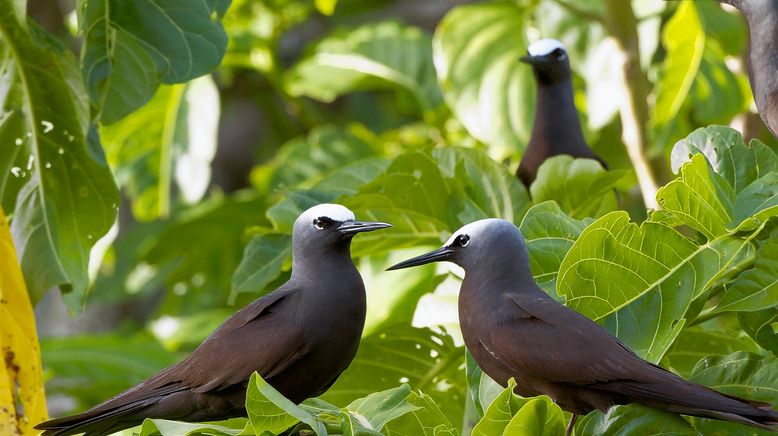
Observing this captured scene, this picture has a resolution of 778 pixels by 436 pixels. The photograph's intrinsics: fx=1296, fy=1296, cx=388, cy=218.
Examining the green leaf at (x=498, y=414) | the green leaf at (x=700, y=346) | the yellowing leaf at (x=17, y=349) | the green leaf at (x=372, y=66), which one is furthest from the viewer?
the green leaf at (x=372, y=66)

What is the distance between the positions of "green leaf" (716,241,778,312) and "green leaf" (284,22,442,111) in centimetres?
296

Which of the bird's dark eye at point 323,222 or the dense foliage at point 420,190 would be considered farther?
the bird's dark eye at point 323,222

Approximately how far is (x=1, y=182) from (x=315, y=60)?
2.38 meters

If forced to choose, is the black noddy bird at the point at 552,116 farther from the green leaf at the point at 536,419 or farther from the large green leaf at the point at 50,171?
the green leaf at the point at 536,419

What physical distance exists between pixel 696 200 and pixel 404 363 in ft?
2.94

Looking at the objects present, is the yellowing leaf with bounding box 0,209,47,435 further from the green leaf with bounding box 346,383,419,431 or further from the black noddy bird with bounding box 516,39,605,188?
the black noddy bird with bounding box 516,39,605,188

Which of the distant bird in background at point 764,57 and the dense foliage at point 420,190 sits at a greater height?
the distant bird in background at point 764,57

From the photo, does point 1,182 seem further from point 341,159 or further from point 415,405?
point 341,159

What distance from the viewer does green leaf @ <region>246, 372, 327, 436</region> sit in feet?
6.15

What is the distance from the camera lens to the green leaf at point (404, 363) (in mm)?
2869

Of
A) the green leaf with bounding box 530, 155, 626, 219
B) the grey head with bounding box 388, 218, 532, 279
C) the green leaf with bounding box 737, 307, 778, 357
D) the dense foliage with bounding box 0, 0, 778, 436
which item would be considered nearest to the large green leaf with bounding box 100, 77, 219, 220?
the dense foliage with bounding box 0, 0, 778, 436

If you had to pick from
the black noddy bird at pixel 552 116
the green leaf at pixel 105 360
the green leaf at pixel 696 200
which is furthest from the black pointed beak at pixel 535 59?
the green leaf at pixel 105 360

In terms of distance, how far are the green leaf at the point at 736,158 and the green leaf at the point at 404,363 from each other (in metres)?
0.72

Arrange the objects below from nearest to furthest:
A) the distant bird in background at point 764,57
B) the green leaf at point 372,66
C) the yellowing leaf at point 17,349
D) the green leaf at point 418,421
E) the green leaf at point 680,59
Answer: the green leaf at point 418,421
the yellowing leaf at point 17,349
the distant bird in background at point 764,57
the green leaf at point 680,59
the green leaf at point 372,66
